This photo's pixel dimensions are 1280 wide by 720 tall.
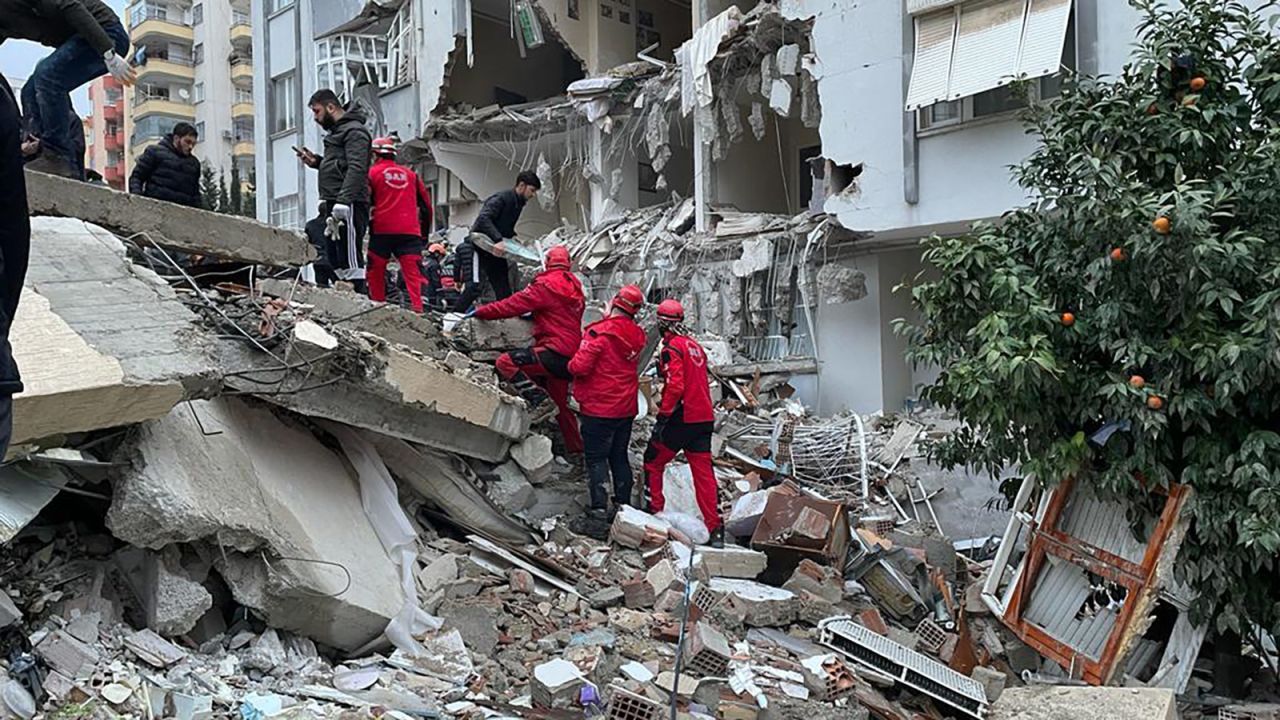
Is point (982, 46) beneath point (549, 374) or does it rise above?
above

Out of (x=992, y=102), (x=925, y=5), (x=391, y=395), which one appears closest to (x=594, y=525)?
(x=391, y=395)

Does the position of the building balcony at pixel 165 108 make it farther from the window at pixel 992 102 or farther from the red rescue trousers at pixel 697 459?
the red rescue trousers at pixel 697 459

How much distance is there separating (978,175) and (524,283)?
17.1 ft

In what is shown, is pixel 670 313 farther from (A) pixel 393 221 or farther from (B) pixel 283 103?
(B) pixel 283 103

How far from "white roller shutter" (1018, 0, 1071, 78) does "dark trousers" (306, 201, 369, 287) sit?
6.79 meters

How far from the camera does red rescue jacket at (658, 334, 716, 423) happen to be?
756cm

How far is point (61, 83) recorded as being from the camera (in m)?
6.64

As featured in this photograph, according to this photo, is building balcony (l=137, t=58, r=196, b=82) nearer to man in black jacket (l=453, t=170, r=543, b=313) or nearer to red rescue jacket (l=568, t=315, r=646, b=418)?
man in black jacket (l=453, t=170, r=543, b=313)

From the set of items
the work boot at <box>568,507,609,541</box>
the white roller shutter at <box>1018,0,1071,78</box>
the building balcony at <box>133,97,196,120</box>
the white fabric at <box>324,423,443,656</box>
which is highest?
the building balcony at <box>133,97,196,120</box>

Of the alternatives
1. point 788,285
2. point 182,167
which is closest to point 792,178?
point 788,285

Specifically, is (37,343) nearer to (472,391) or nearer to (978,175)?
(472,391)

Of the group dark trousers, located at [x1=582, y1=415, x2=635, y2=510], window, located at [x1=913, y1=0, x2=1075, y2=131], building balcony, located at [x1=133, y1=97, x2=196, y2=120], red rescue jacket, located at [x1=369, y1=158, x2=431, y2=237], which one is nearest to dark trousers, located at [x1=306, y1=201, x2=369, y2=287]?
red rescue jacket, located at [x1=369, y1=158, x2=431, y2=237]

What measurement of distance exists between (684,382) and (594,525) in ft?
4.20

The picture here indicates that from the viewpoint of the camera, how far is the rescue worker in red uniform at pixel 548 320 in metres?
7.54
